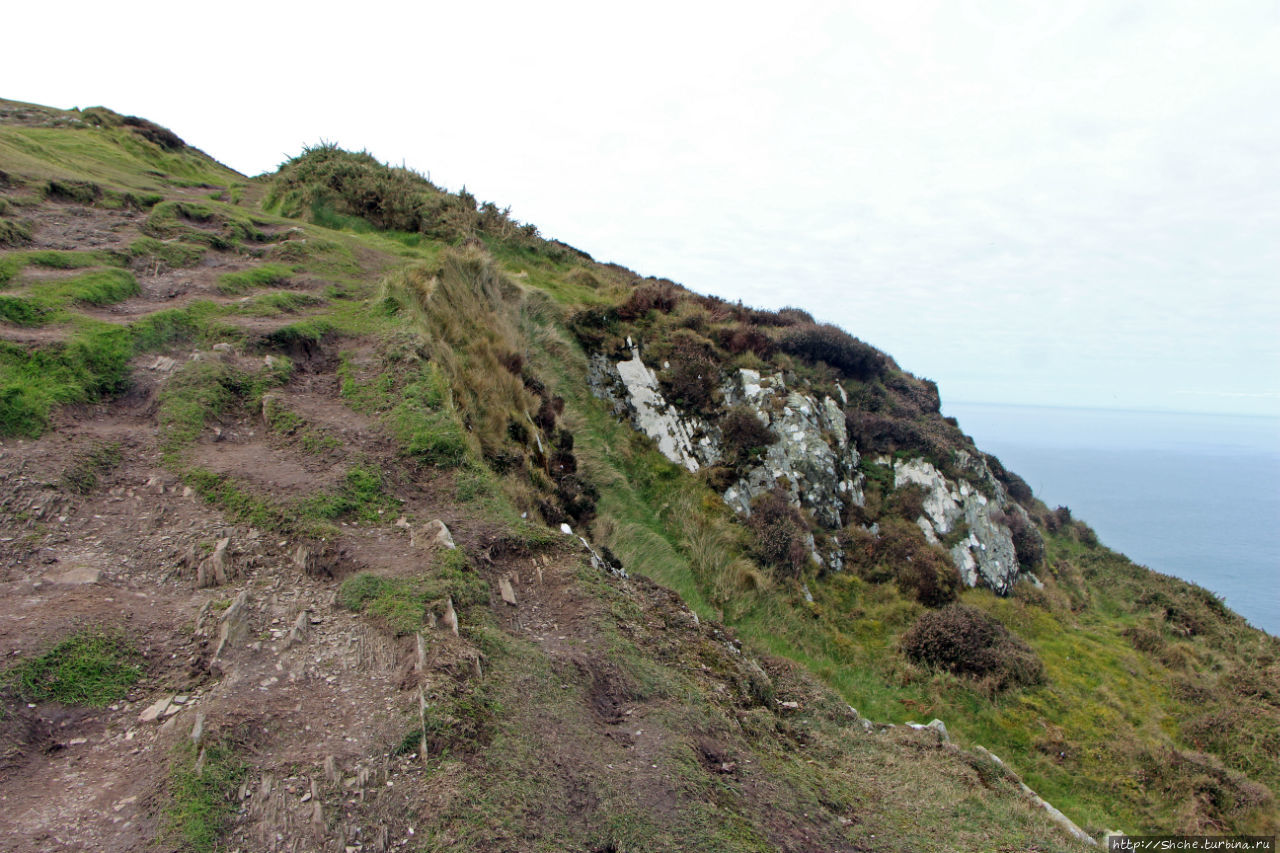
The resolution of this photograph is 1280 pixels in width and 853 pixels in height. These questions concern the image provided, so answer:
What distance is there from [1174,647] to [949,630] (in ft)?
26.3

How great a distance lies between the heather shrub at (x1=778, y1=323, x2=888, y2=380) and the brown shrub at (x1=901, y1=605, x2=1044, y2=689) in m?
10.6

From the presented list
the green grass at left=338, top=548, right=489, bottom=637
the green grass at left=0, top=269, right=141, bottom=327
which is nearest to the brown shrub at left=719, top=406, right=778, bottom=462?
the green grass at left=338, top=548, right=489, bottom=637

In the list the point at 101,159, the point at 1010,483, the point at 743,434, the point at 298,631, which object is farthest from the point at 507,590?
the point at 1010,483

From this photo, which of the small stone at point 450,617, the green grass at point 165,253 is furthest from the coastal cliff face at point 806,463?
the small stone at point 450,617

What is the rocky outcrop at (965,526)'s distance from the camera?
54.2 ft

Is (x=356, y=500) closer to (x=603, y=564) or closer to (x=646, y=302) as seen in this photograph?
(x=603, y=564)

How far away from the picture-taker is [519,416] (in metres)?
12.0

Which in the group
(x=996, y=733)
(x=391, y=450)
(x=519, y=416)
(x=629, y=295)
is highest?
(x=629, y=295)

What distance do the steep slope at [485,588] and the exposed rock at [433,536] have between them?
65 mm

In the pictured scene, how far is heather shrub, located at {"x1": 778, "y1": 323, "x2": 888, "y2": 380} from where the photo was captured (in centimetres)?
2125

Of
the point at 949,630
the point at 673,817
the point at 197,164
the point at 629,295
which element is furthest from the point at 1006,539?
the point at 197,164

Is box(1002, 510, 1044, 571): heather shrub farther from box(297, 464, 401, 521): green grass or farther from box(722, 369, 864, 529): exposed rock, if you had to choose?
box(297, 464, 401, 521): green grass

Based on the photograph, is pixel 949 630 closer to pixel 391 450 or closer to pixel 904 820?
pixel 904 820

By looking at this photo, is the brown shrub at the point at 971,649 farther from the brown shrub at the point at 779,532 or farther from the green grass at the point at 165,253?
the green grass at the point at 165,253
